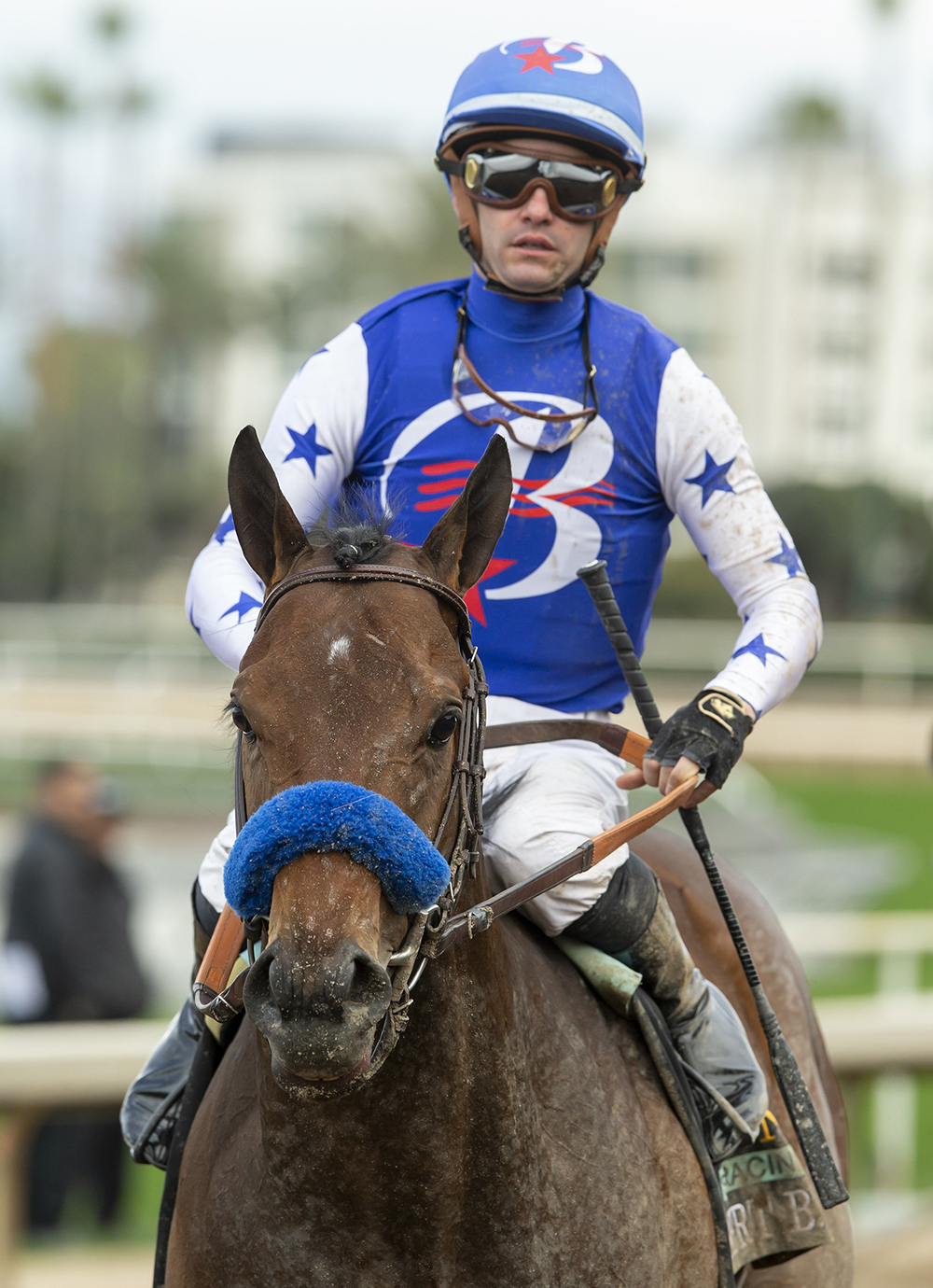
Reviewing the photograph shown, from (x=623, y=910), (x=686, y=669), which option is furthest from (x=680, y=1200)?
(x=686, y=669)

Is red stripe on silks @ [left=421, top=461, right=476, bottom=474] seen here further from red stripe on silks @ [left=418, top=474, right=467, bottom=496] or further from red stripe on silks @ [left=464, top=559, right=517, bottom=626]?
red stripe on silks @ [left=464, top=559, right=517, bottom=626]

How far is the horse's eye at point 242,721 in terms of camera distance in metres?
2.08

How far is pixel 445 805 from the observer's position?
210 centimetres

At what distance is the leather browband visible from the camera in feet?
7.06

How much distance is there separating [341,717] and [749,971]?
1254mm

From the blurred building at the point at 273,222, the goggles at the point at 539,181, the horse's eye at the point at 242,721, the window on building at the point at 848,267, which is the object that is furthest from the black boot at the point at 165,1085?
the blurred building at the point at 273,222

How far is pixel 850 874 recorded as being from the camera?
17891 millimetres

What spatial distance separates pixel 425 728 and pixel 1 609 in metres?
30.3

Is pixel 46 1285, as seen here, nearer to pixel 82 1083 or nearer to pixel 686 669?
pixel 82 1083

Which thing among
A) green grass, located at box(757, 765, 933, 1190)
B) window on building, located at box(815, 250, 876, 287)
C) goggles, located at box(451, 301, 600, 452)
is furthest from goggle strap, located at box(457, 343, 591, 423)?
window on building, located at box(815, 250, 876, 287)

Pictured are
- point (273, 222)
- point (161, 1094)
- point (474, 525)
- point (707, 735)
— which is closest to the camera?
point (474, 525)

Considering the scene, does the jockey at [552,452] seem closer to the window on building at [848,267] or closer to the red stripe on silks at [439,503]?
the red stripe on silks at [439,503]

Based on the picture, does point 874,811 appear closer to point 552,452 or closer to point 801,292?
point 801,292

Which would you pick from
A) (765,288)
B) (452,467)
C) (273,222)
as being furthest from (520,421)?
(273,222)
